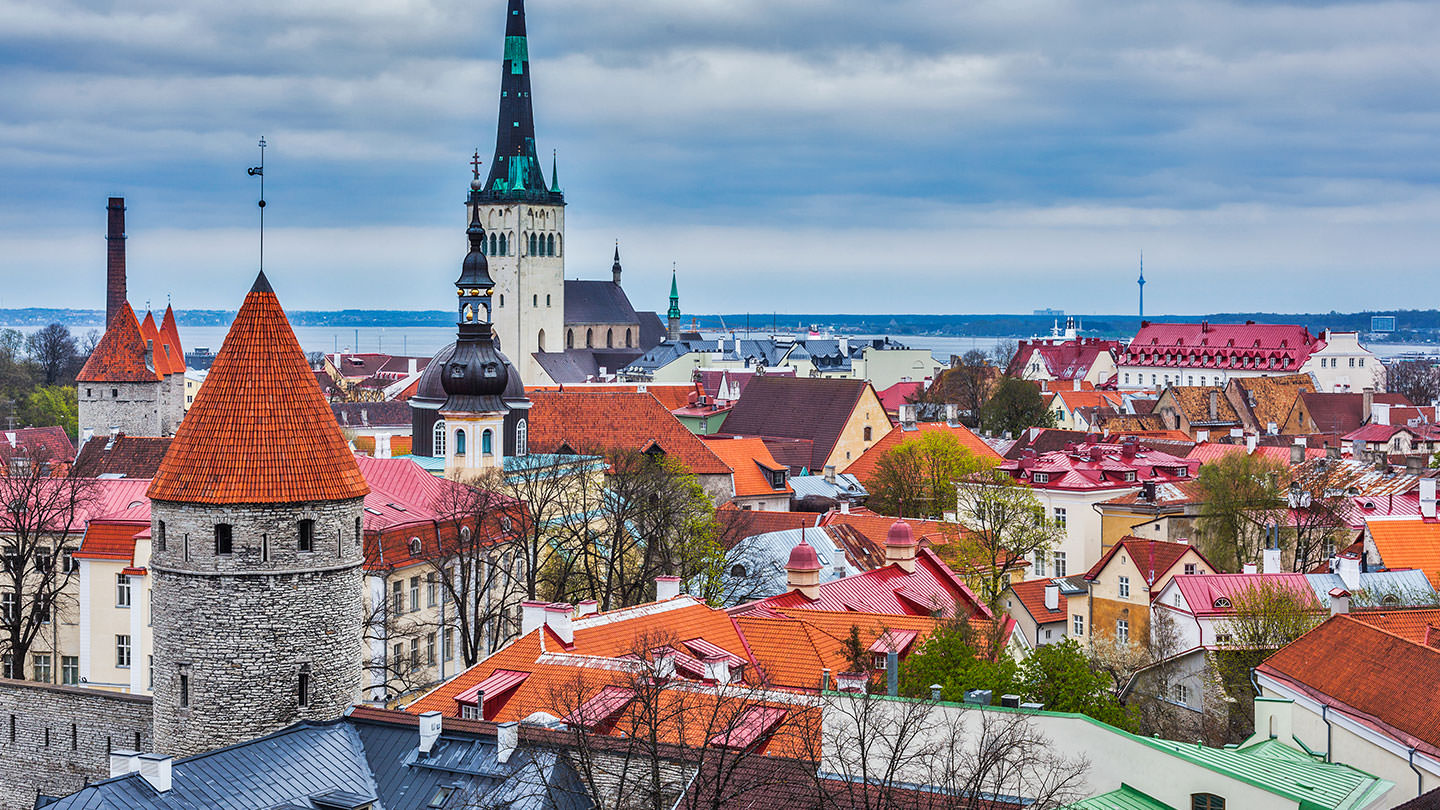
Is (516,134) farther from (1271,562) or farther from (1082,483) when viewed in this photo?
(1271,562)

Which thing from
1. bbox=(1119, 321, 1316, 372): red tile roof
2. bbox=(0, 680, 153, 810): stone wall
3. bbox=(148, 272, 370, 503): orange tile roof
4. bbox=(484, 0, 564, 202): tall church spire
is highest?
bbox=(484, 0, 564, 202): tall church spire

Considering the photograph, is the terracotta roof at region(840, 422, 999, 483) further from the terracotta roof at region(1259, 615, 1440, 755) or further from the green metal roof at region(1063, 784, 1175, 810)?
the green metal roof at region(1063, 784, 1175, 810)

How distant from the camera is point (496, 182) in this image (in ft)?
435

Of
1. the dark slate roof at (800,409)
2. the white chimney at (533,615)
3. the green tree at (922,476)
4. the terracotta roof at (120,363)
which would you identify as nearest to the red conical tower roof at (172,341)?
the terracotta roof at (120,363)

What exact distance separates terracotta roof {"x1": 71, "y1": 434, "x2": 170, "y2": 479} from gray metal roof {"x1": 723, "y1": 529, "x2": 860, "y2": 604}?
20.7 metres

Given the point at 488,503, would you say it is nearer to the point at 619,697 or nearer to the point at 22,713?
the point at 22,713

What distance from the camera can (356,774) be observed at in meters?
26.9

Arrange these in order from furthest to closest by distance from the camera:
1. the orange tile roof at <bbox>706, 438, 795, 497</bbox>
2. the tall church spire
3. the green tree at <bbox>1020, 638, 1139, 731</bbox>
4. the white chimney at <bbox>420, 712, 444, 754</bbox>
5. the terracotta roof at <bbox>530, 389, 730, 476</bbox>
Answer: the tall church spire, the orange tile roof at <bbox>706, 438, 795, 497</bbox>, the terracotta roof at <bbox>530, 389, 730, 476</bbox>, the green tree at <bbox>1020, 638, 1139, 731</bbox>, the white chimney at <bbox>420, 712, 444, 754</bbox>

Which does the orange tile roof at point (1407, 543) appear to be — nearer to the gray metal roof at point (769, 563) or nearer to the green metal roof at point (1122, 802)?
the gray metal roof at point (769, 563)

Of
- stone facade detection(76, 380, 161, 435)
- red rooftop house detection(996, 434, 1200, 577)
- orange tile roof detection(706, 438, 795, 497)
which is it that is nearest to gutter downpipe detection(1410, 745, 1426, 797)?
red rooftop house detection(996, 434, 1200, 577)

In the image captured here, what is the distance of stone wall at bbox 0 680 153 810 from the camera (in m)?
32.3

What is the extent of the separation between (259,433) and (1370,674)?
17.0m

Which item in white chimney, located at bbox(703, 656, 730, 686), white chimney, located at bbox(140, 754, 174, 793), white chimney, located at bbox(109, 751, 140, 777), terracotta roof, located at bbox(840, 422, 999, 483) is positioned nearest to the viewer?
white chimney, located at bbox(140, 754, 174, 793)

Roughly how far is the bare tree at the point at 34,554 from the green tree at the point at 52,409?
58.5 meters
